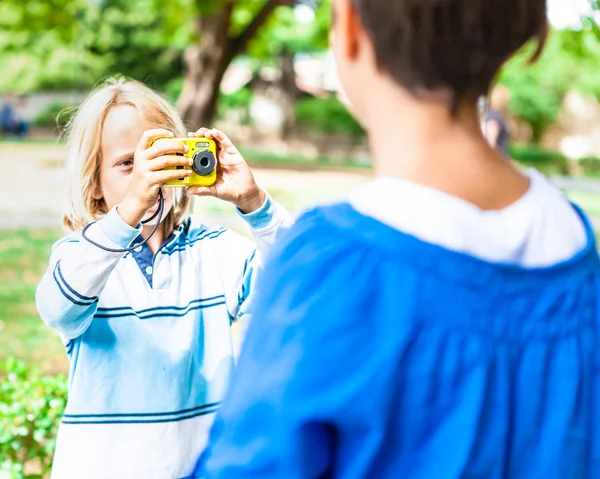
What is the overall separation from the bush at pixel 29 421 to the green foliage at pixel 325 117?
25.7 metres

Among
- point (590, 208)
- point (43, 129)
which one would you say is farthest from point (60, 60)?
point (590, 208)

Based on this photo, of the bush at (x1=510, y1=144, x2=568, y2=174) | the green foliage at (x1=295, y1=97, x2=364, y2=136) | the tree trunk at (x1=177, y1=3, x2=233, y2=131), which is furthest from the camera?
the green foliage at (x1=295, y1=97, x2=364, y2=136)

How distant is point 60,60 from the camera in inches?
1439

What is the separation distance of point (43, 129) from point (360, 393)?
111 ft

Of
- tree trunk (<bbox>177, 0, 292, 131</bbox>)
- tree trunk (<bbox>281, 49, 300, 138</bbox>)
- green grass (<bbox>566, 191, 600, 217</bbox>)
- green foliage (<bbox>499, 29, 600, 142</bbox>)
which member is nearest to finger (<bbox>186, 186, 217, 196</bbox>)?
green grass (<bbox>566, 191, 600, 217</bbox>)

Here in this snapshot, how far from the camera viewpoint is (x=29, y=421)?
283 cm

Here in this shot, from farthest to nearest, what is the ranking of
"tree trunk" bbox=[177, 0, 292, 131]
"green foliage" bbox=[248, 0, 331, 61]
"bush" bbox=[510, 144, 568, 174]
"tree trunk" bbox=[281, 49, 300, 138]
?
"tree trunk" bbox=[281, 49, 300, 138], "bush" bbox=[510, 144, 568, 174], "green foliage" bbox=[248, 0, 331, 61], "tree trunk" bbox=[177, 0, 292, 131]

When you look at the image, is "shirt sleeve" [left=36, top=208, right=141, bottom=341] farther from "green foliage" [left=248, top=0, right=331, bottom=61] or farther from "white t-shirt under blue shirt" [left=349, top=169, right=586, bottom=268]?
"green foliage" [left=248, top=0, right=331, bottom=61]

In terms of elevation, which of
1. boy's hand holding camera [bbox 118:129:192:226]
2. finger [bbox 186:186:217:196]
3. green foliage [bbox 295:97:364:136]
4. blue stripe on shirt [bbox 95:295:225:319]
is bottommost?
green foliage [bbox 295:97:364:136]

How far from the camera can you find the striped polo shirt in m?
1.71

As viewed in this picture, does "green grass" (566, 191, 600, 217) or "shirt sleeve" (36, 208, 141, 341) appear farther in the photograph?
"green grass" (566, 191, 600, 217)

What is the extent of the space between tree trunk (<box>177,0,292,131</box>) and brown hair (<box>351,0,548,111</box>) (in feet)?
48.5

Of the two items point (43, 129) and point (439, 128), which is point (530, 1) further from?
point (43, 129)

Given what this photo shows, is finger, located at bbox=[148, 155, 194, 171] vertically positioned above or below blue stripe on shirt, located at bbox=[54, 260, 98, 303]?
above
